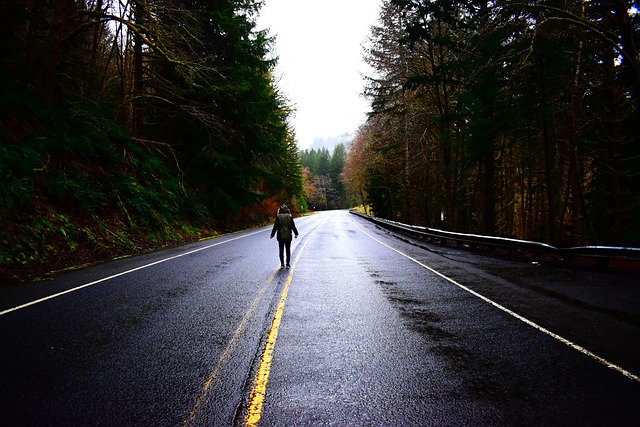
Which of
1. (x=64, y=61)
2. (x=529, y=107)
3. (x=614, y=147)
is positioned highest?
(x=64, y=61)

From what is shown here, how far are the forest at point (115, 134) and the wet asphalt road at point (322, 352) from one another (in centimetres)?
445

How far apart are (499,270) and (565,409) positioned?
7.57 m

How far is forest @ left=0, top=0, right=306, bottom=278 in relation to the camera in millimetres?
10680

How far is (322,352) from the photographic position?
4137 millimetres

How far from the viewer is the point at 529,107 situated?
12.8m

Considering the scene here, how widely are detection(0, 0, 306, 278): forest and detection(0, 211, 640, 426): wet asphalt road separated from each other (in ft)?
14.6

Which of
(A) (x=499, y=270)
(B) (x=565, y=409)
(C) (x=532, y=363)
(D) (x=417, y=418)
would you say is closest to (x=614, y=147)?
(A) (x=499, y=270)

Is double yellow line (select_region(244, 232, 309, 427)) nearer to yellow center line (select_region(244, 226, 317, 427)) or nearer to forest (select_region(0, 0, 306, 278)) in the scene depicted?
yellow center line (select_region(244, 226, 317, 427))

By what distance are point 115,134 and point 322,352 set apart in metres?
17.0

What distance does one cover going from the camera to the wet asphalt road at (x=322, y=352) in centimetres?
292

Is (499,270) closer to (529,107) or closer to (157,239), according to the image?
(529,107)

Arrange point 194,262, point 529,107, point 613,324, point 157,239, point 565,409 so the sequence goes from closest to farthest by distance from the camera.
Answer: point 565,409, point 613,324, point 194,262, point 529,107, point 157,239

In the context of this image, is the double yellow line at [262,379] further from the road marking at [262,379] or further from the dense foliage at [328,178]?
the dense foliage at [328,178]

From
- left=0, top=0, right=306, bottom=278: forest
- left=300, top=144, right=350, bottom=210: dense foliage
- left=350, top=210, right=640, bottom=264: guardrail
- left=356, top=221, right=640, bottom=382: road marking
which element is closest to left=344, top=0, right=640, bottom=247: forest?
left=350, top=210, right=640, bottom=264: guardrail
